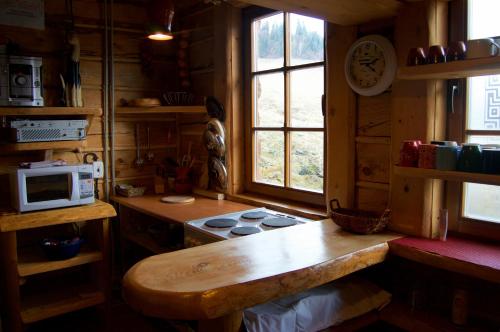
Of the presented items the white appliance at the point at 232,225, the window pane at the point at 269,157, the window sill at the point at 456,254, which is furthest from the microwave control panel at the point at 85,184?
the window sill at the point at 456,254

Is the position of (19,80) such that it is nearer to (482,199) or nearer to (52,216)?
(52,216)

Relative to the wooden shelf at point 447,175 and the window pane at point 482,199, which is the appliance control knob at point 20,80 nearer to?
the wooden shelf at point 447,175

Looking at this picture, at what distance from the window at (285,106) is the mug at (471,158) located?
3.04ft

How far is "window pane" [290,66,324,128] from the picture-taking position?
2.46 metres

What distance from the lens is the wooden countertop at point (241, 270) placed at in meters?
1.26

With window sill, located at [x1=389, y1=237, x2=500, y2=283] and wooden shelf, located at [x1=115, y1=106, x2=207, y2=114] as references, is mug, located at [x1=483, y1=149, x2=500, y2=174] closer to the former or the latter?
window sill, located at [x1=389, y1=237, x2=500, y2=283]

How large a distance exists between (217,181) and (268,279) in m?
1.68

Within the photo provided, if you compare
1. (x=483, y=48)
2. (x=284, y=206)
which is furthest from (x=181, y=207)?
(x=483, y=48)

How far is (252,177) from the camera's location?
299cm

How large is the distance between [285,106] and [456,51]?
1.20m

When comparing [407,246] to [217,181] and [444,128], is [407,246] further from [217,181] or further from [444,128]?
[217,181]

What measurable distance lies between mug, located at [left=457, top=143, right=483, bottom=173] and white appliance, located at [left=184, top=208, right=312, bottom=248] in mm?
928

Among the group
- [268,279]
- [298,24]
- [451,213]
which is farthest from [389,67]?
[268,279]

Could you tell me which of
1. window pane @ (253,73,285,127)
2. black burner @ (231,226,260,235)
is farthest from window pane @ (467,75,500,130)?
window pane @ (253,73,285,127)
